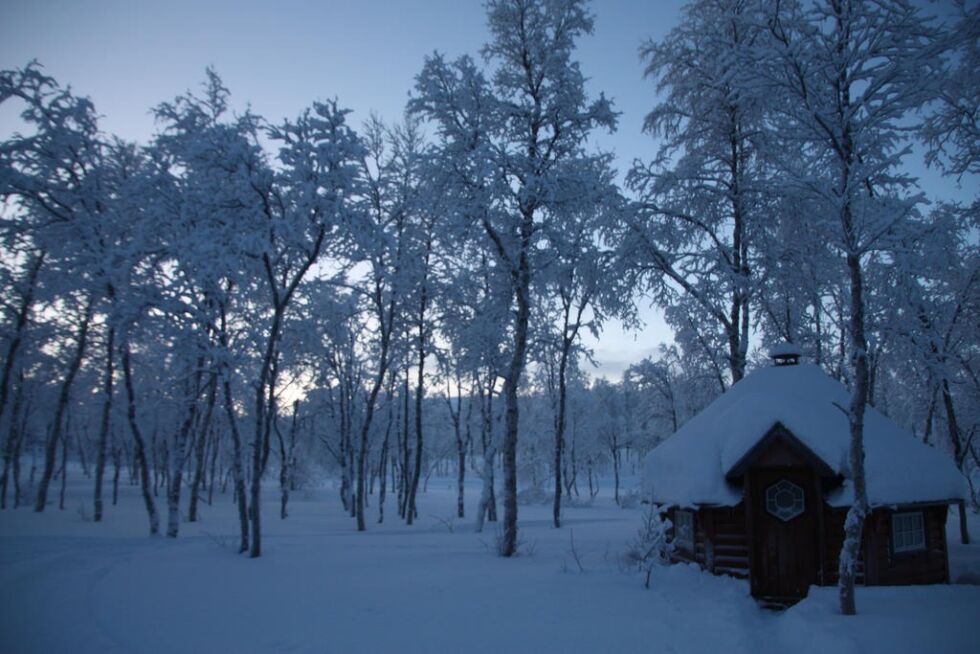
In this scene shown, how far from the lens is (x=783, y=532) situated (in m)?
10.1

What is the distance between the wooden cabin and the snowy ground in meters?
0.88

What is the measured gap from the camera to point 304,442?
159 ft

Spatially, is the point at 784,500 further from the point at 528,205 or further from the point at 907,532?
the point at 528,205

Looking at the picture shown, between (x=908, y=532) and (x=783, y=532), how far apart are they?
118 inches

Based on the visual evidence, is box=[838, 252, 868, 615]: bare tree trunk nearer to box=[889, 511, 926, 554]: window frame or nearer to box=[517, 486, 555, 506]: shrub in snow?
box=[889, 511, 926, 554]: window frame

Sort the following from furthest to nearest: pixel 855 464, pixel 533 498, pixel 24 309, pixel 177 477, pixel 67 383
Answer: pixel 533 498 < pixel 67 383 < pixel 24 309 < pixel 177 477 < pixel 855 464

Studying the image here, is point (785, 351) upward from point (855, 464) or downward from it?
upward

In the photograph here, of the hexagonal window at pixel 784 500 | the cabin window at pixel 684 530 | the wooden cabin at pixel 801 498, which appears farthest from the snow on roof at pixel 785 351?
the cabin window at pixel 684 530

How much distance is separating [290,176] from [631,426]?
56.7m

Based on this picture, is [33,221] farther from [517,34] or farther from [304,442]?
Result: [304,442]

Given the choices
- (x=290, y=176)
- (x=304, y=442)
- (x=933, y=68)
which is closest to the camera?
(x=933, y=68)

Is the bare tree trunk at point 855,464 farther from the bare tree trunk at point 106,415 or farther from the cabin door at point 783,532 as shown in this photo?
the bare tree trunk at point 106,415

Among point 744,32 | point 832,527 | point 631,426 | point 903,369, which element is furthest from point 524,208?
point 631,426

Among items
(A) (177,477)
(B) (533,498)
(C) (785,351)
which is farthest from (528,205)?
(B) (533,498)
